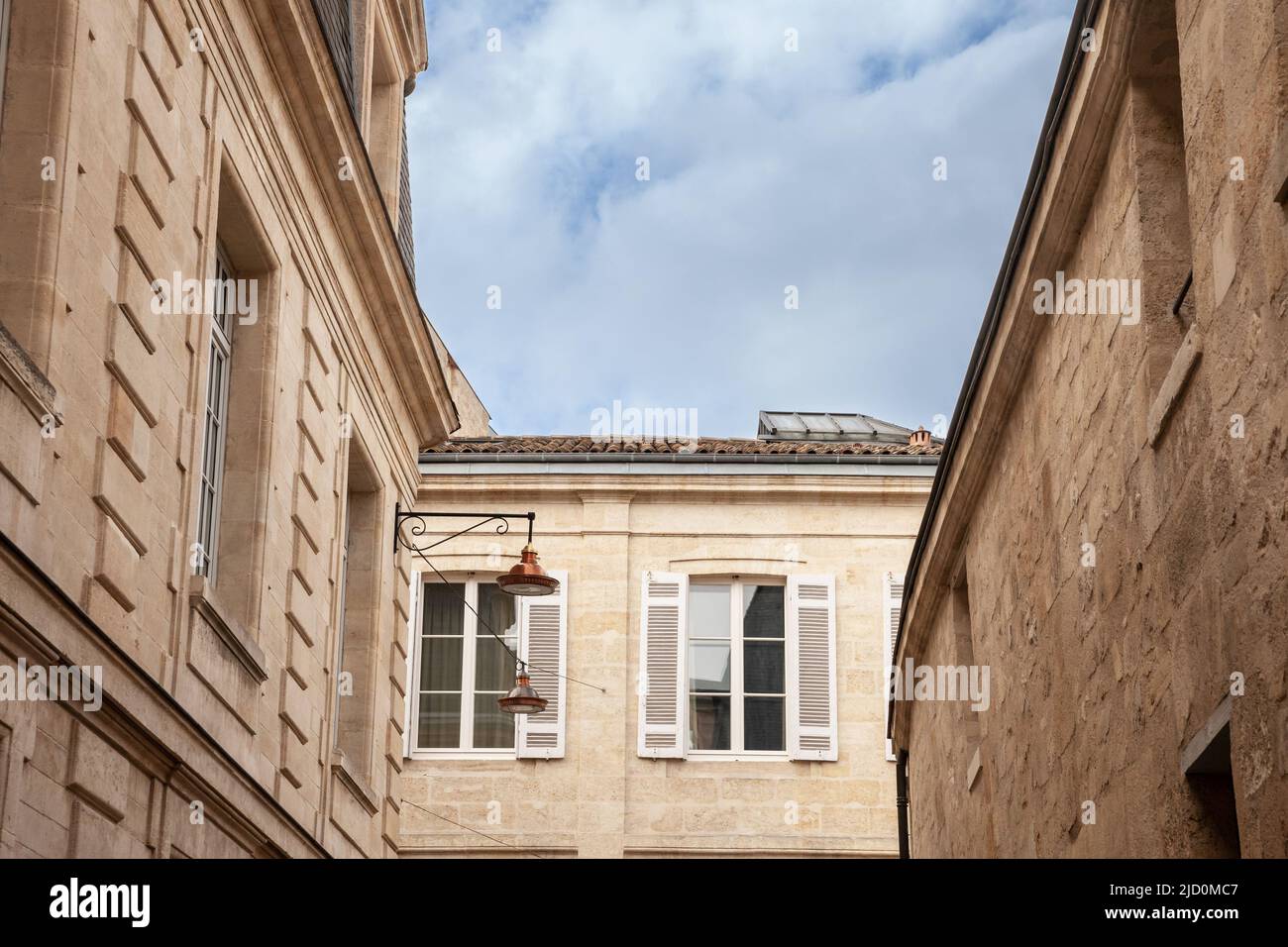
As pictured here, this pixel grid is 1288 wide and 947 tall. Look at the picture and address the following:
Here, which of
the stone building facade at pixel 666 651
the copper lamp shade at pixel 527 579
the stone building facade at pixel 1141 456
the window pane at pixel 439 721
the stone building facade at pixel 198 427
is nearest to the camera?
the stone building facade at pixel 1141 456

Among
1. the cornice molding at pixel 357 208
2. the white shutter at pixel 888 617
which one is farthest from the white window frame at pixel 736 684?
the cornice molding at pixel 357 208

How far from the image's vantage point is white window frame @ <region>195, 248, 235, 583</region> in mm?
10430

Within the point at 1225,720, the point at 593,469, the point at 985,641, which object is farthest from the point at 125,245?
the point at 593,469

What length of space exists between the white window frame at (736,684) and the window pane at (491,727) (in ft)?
6.41

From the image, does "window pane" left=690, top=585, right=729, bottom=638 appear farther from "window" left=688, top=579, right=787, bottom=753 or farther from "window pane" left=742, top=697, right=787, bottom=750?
"window pane" left=742, top=697, right=787, bottom=750

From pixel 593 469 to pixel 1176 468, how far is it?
15.7 meters

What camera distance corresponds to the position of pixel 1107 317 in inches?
310

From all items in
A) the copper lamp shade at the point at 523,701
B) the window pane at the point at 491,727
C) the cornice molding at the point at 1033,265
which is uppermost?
the cornice molding at the point at 1033,265

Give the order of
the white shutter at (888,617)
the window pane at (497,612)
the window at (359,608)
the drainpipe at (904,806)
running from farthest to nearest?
the window pane at (497,612)
the white shutter at (888,617)
the drainpipe at (904,806)
the window at (359,608)

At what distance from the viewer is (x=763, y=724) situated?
21.6 m

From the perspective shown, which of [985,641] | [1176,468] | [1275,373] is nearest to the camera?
[1275,373]

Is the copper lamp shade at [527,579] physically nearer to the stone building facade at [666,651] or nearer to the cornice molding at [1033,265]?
the cornice molding at [1033,265]

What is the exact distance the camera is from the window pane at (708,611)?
72.0ft

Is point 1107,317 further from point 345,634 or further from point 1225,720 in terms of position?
point 345,634
